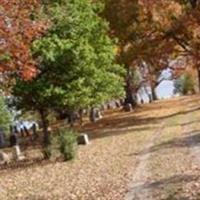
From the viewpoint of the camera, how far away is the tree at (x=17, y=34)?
67.7 feet

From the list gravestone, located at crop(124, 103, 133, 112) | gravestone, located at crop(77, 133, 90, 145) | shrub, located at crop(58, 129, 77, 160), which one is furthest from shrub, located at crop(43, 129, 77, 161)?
gravestone, located at crop(124, 103, 133, 112)

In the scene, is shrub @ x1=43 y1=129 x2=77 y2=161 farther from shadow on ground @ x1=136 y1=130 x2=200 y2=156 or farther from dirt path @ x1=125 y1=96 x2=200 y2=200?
dirt path @ x1=125 y1=96 x2=200 y2=200

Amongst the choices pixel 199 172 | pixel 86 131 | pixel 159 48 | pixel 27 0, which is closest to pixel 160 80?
pixel 159 48

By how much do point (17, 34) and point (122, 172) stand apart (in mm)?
6017

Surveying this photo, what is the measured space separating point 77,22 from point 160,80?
1744 inches

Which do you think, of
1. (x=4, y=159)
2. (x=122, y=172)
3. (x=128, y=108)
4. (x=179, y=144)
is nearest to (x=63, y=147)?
(x=4, y=159)

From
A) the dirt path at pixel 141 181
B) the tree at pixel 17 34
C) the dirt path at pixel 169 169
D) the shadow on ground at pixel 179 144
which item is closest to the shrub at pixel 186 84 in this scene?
the dirt path at pixel 169 169

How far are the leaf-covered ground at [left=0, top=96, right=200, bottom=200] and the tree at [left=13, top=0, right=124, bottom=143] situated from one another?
2.65 meters

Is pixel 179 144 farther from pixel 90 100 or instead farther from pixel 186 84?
pixel 186 84

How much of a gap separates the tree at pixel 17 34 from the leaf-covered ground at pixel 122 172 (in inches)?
145

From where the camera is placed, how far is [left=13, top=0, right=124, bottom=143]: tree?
92.8 ft

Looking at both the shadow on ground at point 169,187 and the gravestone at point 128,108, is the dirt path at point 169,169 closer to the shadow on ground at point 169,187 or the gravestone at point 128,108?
the shadow on ground at point 169,187

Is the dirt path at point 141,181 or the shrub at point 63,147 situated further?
the shrub at point 63,147

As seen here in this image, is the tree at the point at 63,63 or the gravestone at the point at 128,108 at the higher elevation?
the tree at the point at 63,63
